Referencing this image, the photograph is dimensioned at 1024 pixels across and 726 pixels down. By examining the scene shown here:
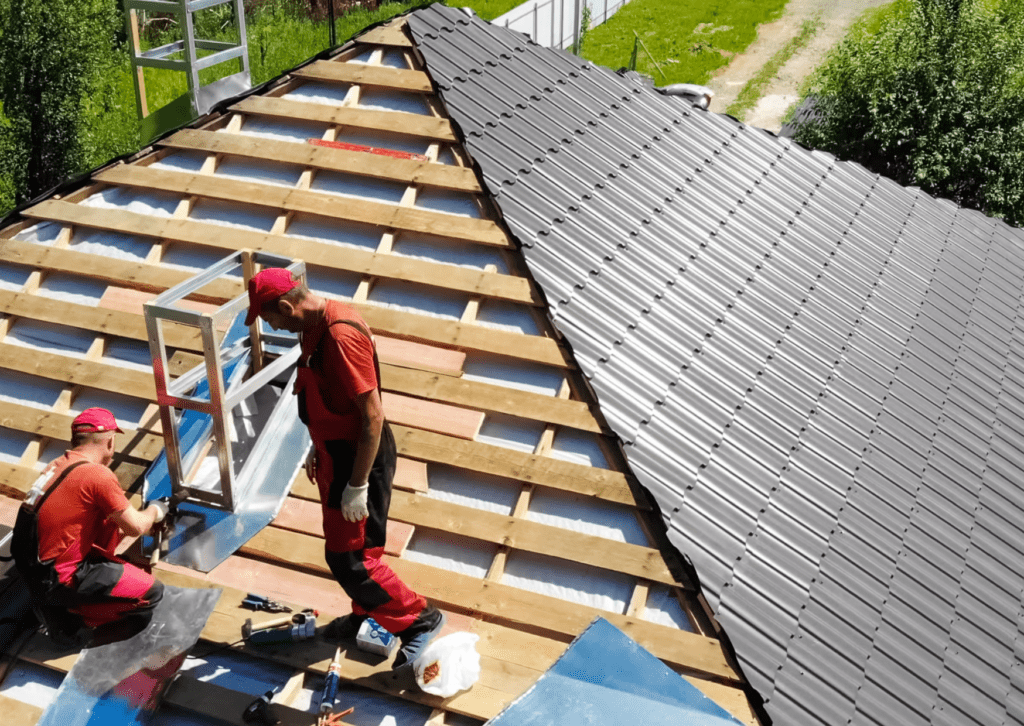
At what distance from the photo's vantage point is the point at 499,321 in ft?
21.6

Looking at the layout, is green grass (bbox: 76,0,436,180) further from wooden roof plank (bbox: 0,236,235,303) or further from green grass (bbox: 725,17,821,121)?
wooden roof plank (bbox: 0,236,235,303)

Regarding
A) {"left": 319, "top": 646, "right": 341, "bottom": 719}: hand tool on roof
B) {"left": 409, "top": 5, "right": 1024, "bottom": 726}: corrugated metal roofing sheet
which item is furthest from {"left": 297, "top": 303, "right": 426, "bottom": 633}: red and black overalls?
{"left": 409, "top": 5, "right": 1024, "bottom": 726}: corrugated metal roofing sheet

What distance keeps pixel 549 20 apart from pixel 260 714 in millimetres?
29255

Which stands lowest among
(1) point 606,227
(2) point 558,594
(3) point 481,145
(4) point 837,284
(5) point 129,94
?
(5) point 129,94

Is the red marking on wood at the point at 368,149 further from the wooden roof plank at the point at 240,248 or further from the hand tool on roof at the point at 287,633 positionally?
the hand tool on roof at the point at 287,633

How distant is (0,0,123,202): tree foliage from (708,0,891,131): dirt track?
15.9 m

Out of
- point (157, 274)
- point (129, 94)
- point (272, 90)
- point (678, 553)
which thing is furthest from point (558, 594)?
point (129, 94)

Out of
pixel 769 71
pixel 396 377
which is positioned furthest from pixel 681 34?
pixel 396 377

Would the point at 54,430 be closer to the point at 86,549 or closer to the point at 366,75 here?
the point at 86,549

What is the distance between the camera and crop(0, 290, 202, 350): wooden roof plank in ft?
23.0

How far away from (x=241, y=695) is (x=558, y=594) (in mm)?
1675

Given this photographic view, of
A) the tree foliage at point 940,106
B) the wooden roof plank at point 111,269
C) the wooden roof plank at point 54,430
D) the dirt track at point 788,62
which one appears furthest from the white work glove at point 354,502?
the dirt track at point 788,62

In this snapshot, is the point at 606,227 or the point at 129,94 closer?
the point at 606,227

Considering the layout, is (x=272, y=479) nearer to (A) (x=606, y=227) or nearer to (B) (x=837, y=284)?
(A) (x=606, y=227)
